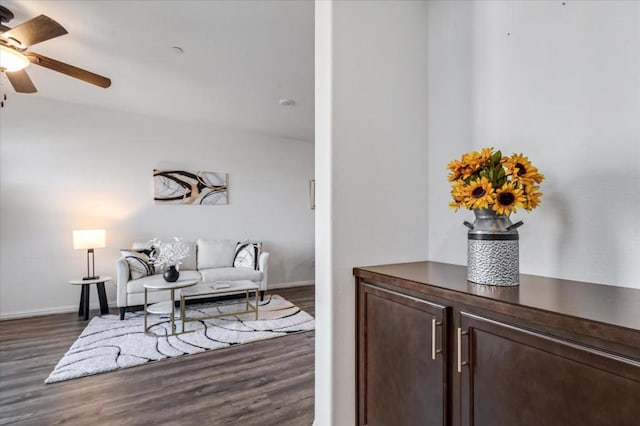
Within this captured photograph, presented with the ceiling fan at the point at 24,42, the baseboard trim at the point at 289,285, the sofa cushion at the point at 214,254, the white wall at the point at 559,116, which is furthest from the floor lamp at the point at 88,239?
the white wall at the point at 559,116

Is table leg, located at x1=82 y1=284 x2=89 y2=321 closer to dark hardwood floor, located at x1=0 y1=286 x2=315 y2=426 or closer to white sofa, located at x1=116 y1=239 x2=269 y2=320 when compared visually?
white sofa, located at x1=116 y1=239 x2=269 y2=320

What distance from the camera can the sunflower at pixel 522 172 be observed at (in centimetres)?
102

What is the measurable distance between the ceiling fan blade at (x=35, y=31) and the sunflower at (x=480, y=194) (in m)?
2.60

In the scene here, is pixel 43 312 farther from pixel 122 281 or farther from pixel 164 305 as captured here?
pixel 164 305

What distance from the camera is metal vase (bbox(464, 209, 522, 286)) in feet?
3.43

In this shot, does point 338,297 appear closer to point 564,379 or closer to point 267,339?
point 564,379

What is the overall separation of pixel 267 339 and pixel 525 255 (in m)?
2.41

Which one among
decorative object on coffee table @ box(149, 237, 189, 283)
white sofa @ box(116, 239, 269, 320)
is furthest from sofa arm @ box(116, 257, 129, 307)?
decorative object on coffee table @ box(149, 237, 189, 283)

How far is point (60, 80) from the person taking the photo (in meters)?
3.26

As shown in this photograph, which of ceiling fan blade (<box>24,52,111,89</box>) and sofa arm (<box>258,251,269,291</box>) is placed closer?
ceiling fan blade (<box>24,52,111,89</box>)

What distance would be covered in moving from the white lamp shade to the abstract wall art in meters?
0.96

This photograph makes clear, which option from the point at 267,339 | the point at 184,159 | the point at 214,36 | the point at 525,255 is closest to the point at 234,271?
the point at 267,339

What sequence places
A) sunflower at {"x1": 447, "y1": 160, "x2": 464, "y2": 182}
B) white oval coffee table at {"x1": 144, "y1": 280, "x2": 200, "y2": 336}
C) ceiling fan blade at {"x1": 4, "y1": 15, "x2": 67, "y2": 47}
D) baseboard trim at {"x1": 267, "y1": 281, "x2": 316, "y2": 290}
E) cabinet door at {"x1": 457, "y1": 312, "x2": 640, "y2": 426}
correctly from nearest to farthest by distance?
cabinet door at {"x1": 457, "y1": 312, "x2": 640, "y2": 426}
sunflower at {"x1": 447, "y1": 160, "x2": 464, "y2": 182}
ceiling fan blade at {"x1": 4, "y1": 15, "x2": 67, "y2": 47}
white oval coffee table at {"x1": 144, "y1": 280, "x2": 200, "y2": 336}
baseboard trim at {"x1": 267, "y1": 281, "x2": 316, "y2": 290}

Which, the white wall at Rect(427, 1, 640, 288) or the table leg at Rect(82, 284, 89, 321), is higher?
the white wall at Rect(427, 1, 640, 288)
